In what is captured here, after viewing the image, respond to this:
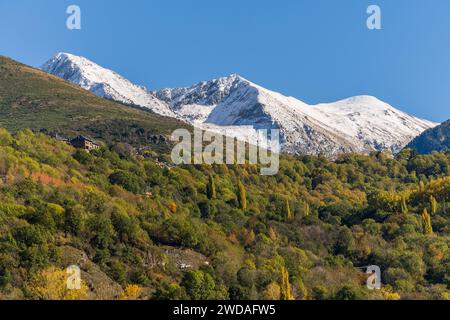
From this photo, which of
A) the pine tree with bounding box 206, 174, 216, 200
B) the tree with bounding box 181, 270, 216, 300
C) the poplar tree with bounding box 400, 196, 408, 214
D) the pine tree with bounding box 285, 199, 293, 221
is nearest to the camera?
the tree with bounding box 181, 270, 216, 300

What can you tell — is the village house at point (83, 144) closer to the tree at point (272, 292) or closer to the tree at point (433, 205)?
the tree at point (433, 205)

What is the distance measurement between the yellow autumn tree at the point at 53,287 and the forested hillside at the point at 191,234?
13 centimetres

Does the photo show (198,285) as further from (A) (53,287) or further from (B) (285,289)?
(A) (53,287)

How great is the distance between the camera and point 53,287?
195 ft

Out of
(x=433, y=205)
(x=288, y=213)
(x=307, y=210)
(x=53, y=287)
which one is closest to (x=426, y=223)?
(x=433, y=205)

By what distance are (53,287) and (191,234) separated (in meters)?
28.1

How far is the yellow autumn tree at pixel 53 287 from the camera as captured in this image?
5881 cm

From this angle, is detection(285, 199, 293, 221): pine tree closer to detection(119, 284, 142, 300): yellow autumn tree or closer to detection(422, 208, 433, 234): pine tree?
detection(422, 208, 433, 234): pine tree

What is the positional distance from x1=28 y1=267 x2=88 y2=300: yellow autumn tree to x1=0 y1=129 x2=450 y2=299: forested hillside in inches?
5.3

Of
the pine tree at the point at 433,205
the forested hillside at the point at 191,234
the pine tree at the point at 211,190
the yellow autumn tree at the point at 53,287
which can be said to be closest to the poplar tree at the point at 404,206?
the forested hillside at the point at 191,234

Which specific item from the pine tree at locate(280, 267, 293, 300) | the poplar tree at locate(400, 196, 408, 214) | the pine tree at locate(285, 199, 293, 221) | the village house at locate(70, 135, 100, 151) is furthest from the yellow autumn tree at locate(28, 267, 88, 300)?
the village house at locate(70, 135, 100, 151)

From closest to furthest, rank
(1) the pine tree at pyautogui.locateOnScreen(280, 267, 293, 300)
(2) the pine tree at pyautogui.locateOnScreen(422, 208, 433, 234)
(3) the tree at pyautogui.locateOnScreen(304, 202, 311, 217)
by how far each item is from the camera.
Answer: (1) the pine tree at pyautogui.locateOnScreen(280, 267, 293, 300) < (2) the pine tree at pyautogui.locateOnScreen(422, 208, 433, 234) < (3) the tree at pyautogui.locateOnScreen(304, 202, 311, 217)

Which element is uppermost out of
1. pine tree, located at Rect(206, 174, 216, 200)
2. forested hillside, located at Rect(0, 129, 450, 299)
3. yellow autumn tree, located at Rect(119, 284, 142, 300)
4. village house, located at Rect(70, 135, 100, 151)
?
village house, located at Rect(70, 135, 100, 151)

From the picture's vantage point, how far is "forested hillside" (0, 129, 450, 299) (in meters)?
69.3
